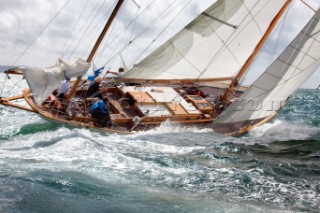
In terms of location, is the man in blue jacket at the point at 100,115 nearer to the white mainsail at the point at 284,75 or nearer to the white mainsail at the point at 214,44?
the white mainsail at the point at 214,44

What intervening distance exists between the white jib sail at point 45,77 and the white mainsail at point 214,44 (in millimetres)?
3170

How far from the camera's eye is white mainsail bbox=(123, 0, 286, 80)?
1583cm

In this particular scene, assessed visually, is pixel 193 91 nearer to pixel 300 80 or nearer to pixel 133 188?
pixel 300 80

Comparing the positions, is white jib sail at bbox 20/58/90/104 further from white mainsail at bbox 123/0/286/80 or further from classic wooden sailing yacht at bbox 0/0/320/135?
white mainsail at bbox 123/0/286/80

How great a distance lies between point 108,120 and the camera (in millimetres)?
13641

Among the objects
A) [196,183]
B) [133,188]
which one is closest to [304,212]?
[196,183]

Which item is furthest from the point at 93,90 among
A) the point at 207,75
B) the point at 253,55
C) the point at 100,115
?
the point at 253,55

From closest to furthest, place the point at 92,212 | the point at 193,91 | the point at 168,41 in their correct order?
1. the point at 92,212
2. the point at 168,41
3. the point at 193,91

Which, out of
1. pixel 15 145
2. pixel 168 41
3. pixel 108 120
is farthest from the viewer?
pixel 168 41

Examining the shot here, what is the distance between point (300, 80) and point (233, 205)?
8958 mm

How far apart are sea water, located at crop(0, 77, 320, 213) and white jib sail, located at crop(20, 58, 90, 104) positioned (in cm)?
150

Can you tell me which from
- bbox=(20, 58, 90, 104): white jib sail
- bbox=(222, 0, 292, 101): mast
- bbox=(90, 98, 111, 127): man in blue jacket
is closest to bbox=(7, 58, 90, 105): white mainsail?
bbox=(20, 58, 90, 104): white jib sail

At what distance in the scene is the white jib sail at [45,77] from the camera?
12065 mm

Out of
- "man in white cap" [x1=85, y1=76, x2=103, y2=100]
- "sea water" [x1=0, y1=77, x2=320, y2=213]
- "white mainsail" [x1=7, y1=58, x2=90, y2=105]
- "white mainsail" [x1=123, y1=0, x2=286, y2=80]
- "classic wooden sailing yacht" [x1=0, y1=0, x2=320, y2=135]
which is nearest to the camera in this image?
"sea water" [x1=0, y1=77, x2=320, y2=213]
